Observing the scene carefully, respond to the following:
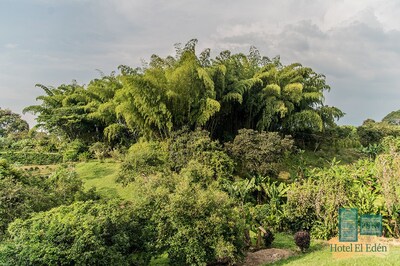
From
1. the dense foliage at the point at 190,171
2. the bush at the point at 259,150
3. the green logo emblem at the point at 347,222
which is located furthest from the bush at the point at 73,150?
the green logo emblem at the point at 347,222

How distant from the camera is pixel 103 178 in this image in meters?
13.7

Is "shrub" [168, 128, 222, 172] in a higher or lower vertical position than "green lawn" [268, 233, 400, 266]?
higher

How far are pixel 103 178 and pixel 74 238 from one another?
8.77 meters

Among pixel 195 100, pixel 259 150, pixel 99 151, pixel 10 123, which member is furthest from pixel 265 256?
pixel 10 123

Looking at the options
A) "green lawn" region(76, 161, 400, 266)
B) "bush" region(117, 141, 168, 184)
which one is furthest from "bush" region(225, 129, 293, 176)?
"bush" region(117, 141, 168, 184)

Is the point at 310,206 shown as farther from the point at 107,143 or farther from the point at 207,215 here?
the point at 107,143

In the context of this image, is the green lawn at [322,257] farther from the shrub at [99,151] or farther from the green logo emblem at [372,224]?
the shrub at [99,151]

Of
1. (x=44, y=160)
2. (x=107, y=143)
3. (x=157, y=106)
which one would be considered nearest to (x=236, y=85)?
(x=157, y=106)

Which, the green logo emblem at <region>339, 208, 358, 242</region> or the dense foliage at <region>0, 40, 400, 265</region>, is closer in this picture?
the dense foliage at <region>0, 40, 400, 265</region>

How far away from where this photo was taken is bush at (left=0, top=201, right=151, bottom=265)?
5.00 metres

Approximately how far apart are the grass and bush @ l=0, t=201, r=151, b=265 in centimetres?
551

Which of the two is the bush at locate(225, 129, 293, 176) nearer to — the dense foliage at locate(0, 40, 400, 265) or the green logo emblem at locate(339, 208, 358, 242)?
the dense foliage at locate(0, 40, 400, 265)

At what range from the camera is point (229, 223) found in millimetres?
6406

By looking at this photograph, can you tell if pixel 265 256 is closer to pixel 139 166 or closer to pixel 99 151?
pixel 139 166
